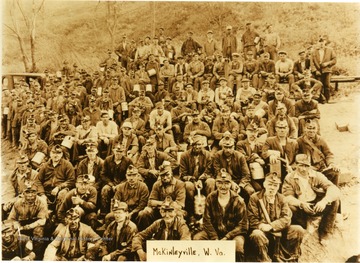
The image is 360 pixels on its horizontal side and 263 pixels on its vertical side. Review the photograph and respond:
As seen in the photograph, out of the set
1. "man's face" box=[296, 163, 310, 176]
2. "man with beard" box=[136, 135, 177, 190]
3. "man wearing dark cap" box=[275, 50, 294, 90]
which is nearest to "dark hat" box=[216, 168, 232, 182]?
"man with beard" box=[136, 135, 177, 190]

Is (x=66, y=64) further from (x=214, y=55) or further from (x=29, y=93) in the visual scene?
(x=214, y=55)

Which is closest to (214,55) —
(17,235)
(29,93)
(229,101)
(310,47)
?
(229,101)

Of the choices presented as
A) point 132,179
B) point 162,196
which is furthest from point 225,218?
point 132,179

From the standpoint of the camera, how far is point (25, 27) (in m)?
4.88

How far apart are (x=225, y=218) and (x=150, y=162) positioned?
0.92 m

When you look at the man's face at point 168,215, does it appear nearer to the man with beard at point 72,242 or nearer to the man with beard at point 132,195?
the man with beard at point 132,195

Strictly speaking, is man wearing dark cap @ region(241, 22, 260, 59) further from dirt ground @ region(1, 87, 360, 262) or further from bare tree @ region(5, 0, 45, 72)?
bare tree @ region(5, 0, 45, 72)

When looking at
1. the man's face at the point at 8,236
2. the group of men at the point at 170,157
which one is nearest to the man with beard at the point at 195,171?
the group of men at the point at 170,157

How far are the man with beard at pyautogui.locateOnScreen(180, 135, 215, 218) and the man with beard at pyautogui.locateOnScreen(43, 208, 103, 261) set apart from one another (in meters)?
1.00

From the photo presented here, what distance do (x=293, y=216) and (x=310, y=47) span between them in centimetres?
171

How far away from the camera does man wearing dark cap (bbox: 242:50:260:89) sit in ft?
16.0

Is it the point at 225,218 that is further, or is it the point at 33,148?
the point at 33,148

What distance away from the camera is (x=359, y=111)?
4.85 meters

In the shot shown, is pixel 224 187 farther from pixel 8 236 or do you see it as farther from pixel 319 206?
pixel 8 236
